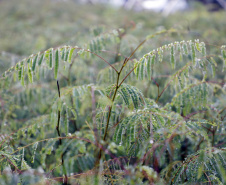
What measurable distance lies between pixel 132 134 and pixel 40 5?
32.0 feet

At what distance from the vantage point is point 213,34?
4.38 m

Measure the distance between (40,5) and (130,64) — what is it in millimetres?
9212

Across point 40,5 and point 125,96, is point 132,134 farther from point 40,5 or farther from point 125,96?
point 40,5

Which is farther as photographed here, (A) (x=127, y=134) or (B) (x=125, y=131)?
(B) (x=125, y=131)

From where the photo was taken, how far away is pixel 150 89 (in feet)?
7.70

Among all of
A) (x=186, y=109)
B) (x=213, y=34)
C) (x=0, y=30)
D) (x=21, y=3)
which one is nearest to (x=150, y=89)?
(x=186, y=109)

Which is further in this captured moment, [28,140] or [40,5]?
[40,5]

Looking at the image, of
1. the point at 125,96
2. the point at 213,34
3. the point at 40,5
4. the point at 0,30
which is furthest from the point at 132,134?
the point at 40,5

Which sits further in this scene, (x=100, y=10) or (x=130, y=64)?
(x=100, y=10)

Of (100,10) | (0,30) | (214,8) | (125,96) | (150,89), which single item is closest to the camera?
(125,96)

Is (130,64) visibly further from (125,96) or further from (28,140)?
(28,140)

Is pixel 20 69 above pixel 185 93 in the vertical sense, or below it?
above

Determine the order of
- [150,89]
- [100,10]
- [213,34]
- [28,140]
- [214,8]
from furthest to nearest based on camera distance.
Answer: [100,10]
[214,8]
[213,34]
[150,89]
[28,140]

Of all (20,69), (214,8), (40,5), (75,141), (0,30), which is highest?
(40,5)
